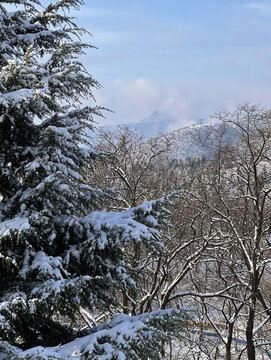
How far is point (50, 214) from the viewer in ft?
12.0

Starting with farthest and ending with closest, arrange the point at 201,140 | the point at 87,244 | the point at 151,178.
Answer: the point at 151,178, the point at 201,140, the point at 87,244

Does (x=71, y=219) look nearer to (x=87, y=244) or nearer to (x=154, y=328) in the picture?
(x=87, y=244)

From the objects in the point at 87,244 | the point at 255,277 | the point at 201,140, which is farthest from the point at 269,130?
the point at 87,244

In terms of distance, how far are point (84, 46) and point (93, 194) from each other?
193 cm

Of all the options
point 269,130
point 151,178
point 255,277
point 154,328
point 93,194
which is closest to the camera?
point 154,328

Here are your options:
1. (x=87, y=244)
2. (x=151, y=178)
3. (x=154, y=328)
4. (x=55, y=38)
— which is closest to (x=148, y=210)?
(x=87, y=244)

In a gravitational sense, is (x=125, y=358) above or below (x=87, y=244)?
below

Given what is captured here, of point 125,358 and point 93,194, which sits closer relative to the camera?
point 125,358

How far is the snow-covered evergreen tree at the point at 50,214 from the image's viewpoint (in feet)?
11.5

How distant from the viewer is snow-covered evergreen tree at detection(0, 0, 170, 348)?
3.50m

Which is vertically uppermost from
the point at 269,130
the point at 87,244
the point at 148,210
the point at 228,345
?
the point at 269,130

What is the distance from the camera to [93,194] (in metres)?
4.54

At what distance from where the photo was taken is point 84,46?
4672 mm

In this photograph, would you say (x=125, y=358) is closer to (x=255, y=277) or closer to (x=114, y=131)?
(x=255, y=277)
